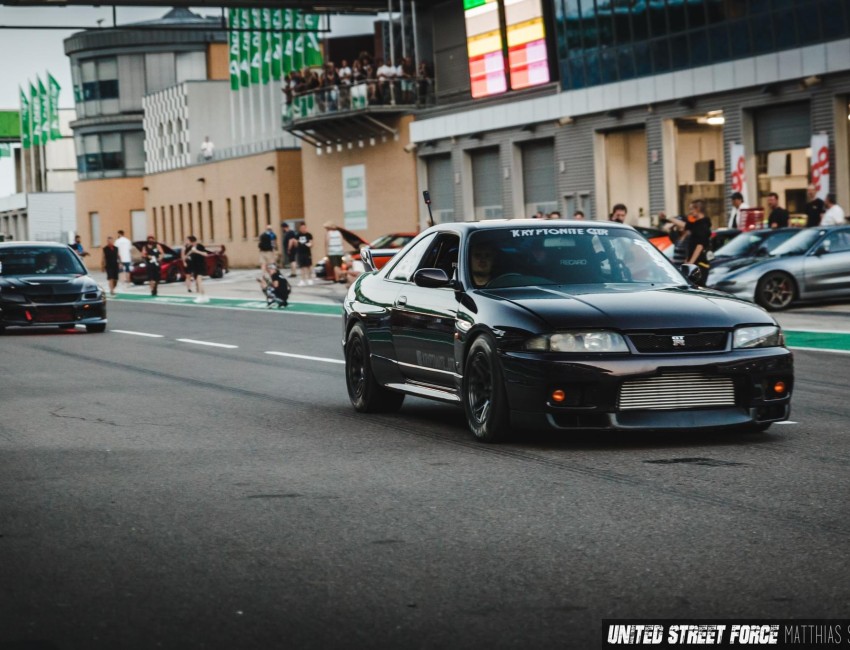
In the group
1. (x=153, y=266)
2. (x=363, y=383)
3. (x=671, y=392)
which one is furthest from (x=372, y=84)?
(x=671, y=392)

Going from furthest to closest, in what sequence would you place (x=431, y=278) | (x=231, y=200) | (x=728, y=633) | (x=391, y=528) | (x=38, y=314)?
(x=231, y=200), (x=38, y=314), (x=431, y=278), (x=391, y=528), (x=728, y=633)

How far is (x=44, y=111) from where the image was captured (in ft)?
→ 310

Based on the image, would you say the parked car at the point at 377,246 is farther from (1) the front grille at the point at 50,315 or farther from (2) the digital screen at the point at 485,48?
(1) the front grille at the point at 50,315

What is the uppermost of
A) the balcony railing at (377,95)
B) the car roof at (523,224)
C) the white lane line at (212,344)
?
the balcony railing at (377,95)

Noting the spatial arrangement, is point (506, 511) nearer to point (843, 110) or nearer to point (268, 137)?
point (843, 110)

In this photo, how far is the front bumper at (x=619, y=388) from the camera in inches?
376

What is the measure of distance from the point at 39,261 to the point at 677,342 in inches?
715

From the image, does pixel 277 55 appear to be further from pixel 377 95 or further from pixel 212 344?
pixel 212 344

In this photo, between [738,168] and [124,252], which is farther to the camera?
[124,252]

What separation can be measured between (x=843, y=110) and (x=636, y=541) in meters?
29.8

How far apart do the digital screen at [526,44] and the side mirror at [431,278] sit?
35304 mm

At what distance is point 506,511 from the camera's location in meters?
7.67

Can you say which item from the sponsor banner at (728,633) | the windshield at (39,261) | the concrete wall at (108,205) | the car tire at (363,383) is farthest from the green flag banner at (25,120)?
the sponsor banner at (728,633)

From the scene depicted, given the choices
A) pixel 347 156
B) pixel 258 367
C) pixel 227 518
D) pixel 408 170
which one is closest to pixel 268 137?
pixel 347 156
